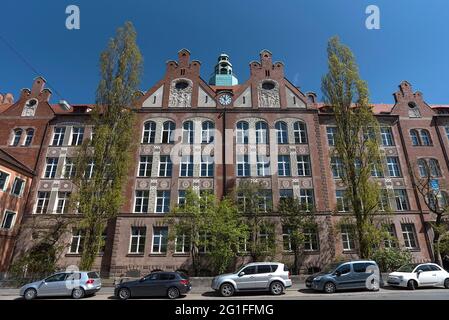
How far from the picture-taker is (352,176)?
23266 mm

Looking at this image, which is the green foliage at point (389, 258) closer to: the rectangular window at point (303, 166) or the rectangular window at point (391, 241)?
the rectangular window at point (391, 241)

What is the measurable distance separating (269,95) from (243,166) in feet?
32.1

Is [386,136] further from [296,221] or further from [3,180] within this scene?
[3,180]

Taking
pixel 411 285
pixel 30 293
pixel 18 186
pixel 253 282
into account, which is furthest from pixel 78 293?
pixel 411 285

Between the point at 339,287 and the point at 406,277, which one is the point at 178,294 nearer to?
the point at 339,287

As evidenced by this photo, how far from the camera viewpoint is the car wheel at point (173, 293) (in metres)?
15.8

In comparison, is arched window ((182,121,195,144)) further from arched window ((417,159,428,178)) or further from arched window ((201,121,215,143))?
arched window ((417,159,428,178))

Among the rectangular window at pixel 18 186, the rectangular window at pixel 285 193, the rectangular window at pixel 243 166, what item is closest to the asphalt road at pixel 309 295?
the rectangular window at pixel 285 193

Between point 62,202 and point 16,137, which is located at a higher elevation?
point 16,137

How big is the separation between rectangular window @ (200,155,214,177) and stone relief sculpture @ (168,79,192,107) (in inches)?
282

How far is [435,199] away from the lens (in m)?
26.7

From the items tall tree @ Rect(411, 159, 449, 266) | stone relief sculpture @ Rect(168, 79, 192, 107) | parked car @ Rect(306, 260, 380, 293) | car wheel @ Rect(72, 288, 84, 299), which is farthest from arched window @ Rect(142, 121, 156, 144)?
tall tree @ Rect(411, 159, 449, 266)

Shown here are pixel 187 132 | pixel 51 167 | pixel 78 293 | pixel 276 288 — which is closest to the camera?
pixel 276 288

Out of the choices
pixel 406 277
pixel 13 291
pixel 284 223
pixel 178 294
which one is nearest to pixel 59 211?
pixel 13 291
